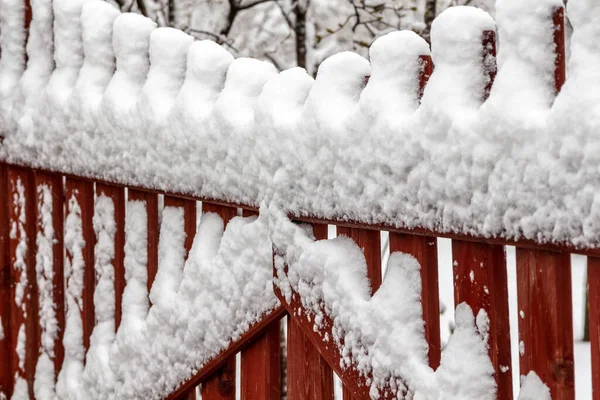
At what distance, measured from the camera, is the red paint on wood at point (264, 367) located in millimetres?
2021

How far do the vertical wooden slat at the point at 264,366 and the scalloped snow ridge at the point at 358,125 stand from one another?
0.27 m

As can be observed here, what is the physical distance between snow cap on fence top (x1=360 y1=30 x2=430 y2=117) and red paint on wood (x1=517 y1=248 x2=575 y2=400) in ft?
1.28

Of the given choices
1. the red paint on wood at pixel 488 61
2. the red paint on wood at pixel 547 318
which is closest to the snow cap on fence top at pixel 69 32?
the red paint on wood at pixel 488 61

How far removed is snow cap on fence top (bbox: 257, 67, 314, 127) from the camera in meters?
1.83

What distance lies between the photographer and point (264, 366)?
2.03 metres

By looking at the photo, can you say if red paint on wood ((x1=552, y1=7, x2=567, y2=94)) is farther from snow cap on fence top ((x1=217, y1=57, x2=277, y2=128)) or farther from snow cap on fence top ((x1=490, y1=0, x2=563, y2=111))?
snow cap on fence top ((x1=217, y1=57, x2=277, y2=128))

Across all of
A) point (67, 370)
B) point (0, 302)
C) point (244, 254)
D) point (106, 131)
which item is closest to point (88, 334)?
point (67, 370)

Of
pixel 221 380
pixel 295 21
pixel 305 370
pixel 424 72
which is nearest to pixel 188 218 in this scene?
pixel 221 380

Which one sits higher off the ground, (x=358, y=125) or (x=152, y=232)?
(x=358, y=125)

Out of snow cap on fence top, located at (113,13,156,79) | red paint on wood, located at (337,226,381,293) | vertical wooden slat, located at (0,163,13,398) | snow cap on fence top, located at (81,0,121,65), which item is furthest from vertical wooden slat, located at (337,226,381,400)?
vertical wooden slat, located at (0,163,13,398)

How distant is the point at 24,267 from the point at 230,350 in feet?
3.63

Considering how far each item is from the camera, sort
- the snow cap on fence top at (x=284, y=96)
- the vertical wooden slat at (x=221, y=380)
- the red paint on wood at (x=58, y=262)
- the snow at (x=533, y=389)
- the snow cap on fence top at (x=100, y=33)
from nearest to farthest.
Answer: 1. the snow at (x=533, y=389)
2. the snow cap on fence top at (x=284, y=96)
3. the vertical wooden slat at (x=221, y=380)
4. the snow cap on fence top at (x=100, y=33)
5. the red paint on wood at (x=58, y=262)

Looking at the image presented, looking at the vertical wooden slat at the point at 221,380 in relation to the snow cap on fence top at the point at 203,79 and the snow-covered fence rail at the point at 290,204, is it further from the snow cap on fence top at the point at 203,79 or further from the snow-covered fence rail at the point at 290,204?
the snow cap on fence top at the point at 203,79

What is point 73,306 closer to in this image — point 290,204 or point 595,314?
point 290,204
